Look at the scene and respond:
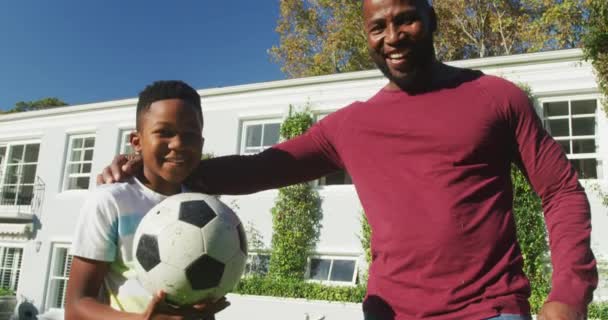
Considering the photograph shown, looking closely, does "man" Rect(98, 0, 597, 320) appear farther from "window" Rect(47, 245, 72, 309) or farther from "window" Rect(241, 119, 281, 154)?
"window" Rect(47, 245, 72, 309)

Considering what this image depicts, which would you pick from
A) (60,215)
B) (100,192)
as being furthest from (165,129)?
(60,215)

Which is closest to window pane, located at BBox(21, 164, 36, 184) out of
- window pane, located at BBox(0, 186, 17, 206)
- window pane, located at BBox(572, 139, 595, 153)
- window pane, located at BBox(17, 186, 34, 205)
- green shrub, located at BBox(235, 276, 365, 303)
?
window pane, located at BBox(17, 186, 34, 205)

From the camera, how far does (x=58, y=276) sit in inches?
653

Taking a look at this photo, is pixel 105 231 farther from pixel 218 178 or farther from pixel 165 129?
pixel 218 178

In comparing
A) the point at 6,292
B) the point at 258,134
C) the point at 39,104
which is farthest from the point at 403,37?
the point at 39,104

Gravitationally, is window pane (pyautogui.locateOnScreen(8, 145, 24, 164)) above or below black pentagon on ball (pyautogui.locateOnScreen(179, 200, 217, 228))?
above

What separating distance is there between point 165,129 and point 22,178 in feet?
66.0

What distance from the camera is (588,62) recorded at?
10.7 meters

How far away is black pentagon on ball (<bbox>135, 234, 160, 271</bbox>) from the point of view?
195 cm

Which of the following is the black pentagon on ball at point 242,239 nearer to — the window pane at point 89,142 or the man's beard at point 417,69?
the man's beard at point 417,69

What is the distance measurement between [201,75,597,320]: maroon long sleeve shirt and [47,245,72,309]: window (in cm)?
1618

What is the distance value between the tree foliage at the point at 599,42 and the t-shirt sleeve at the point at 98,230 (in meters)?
10.4

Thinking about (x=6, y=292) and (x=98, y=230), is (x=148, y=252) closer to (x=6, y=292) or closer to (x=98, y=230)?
(x=98, y=230)

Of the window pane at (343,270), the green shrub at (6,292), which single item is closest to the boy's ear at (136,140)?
the window pane at (343,270)
